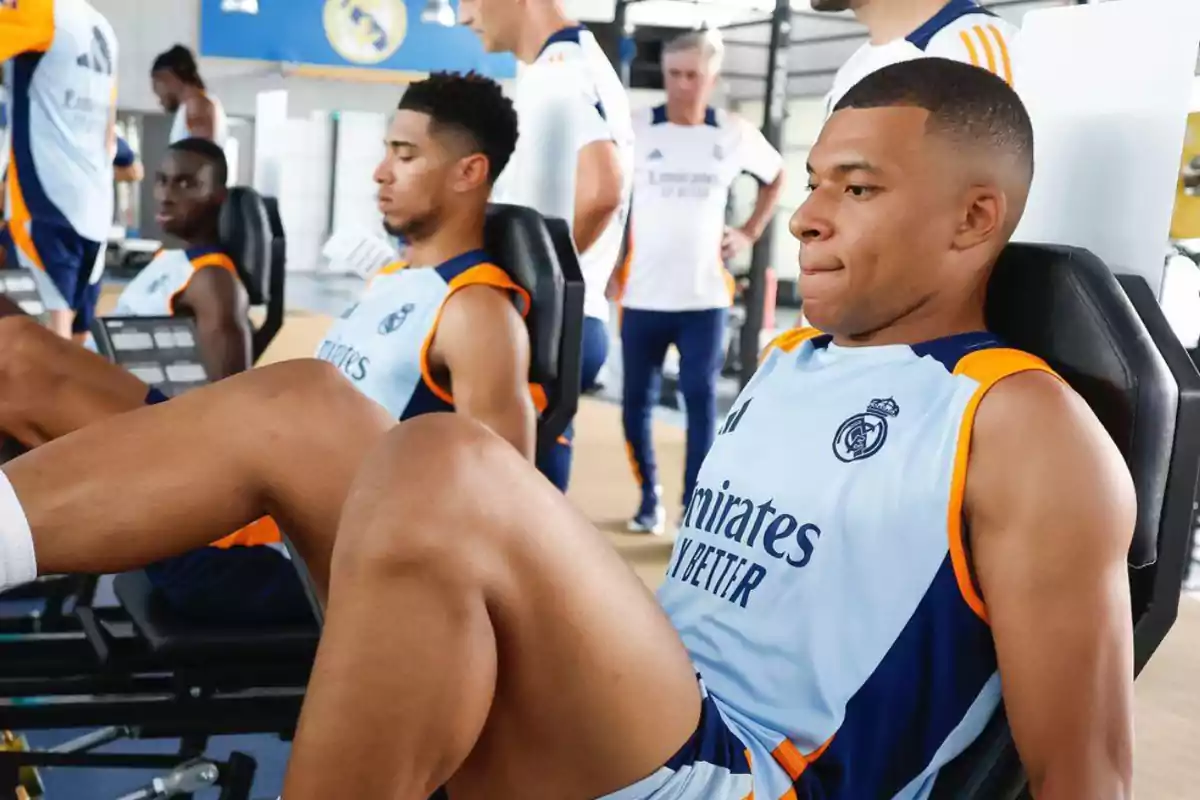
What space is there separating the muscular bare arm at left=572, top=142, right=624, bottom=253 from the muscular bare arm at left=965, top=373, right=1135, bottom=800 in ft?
4.96

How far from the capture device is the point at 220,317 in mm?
2467

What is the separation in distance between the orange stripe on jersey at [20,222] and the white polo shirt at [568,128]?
139 centimetres

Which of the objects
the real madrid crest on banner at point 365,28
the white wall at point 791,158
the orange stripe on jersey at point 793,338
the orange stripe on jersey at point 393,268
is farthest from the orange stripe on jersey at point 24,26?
the white wall at point 791,158

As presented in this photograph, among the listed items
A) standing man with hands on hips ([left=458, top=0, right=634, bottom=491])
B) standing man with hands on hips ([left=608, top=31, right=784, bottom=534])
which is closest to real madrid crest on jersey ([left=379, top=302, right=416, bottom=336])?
standing man with hands on hips ([left=458, top=0, right=634, bottom=491])

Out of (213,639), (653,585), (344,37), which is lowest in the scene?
(653,585)

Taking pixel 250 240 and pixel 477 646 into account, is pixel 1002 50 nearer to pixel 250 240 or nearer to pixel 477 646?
pixel 477 646

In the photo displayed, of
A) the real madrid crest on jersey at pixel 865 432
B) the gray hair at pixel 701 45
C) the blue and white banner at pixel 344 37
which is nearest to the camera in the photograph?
the real madrid crest on jersey at pixel 865 432

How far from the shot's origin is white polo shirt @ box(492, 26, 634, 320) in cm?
234

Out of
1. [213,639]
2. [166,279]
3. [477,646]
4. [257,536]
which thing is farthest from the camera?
[166,279]

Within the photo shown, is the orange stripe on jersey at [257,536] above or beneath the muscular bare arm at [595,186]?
beneath

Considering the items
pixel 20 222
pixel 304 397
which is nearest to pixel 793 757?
pixel 304 397

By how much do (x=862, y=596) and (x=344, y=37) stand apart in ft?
34.0

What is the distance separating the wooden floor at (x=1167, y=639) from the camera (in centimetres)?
200

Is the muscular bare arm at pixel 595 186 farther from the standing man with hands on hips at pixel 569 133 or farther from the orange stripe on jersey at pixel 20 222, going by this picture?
the orange stripe on jersey at pixel 20 222
